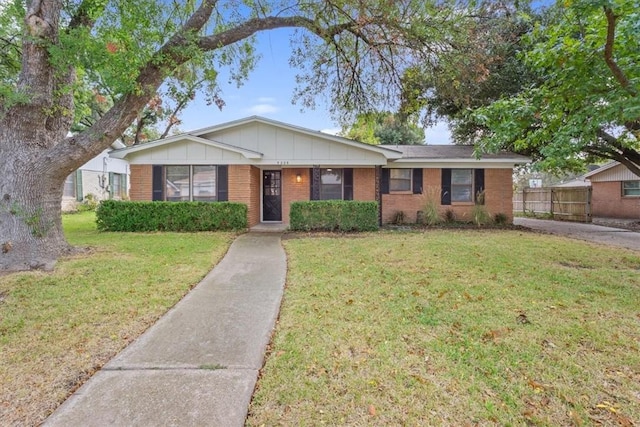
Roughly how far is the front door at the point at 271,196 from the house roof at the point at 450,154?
5.37m

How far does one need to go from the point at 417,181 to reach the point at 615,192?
45.8 feet

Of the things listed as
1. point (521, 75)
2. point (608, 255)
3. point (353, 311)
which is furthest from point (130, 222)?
point (521, 75)

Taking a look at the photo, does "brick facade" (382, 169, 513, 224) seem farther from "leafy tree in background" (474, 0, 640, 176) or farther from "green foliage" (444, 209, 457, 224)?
"leafy tree in background" (474, 0, 640, 176)

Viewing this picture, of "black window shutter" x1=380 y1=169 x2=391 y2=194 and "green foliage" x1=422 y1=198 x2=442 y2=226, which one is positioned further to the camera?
Result: "black window shutter" x1=380 y1=169 x2=391 y2=194

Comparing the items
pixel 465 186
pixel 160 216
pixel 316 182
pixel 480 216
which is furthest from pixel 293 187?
pixel 480 216

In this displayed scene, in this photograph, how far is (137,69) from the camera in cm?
619

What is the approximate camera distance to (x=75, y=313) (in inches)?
157

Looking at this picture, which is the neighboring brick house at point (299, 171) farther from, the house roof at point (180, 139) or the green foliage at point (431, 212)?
the green foliage at point (431, 212)

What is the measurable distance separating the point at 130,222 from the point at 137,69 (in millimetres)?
6104

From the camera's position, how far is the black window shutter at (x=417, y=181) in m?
14.0

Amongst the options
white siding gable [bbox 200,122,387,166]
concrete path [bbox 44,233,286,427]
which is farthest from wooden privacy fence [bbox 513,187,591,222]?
concrete path [bbox 44,233,286,427]

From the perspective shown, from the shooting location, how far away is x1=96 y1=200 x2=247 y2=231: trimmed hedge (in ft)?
35.4

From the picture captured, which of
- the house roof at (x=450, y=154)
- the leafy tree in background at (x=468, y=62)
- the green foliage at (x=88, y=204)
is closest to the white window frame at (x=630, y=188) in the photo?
the house roof at (x=450, y=154)

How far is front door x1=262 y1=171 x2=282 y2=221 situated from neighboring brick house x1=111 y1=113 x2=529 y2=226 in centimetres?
4
